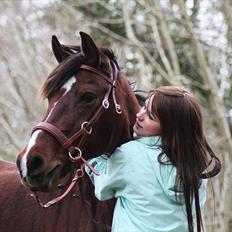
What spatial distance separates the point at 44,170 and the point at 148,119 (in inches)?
24.8

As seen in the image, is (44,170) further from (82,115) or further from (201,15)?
(201,15)

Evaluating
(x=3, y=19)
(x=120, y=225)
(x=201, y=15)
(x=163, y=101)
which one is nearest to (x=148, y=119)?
(x=163, y=101)

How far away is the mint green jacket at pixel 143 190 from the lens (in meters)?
3.12

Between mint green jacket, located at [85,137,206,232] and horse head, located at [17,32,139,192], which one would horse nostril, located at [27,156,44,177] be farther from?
mint green jacket, located at [85,137,206,232]

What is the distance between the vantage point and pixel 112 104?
3338 mm

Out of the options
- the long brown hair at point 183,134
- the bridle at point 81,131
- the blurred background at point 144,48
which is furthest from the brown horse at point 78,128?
the blurred background at point 144,48

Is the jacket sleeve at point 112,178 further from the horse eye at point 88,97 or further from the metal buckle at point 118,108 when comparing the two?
the horse eye at point 88,97

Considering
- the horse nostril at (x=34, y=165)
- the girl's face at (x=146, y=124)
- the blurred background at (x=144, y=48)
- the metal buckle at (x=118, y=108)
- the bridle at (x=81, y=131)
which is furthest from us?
the blurred background at (x=144, y=48)

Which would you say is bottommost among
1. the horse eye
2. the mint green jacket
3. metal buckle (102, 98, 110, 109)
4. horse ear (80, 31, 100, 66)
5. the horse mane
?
the mint green jacket

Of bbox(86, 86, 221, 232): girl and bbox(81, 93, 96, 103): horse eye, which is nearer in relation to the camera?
bbox(86, 86, 221, 232): girl

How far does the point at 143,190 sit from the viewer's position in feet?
10.3

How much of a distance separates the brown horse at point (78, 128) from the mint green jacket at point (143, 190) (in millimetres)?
169

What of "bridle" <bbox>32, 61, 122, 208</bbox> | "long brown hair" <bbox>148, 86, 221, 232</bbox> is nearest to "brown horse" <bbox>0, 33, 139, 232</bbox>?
"bridle" <bbox>32, 61, 122, 208</bbox>

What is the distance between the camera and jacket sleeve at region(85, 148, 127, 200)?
3201mm
